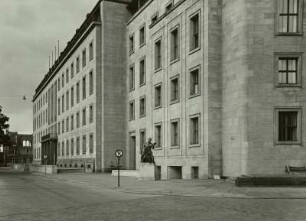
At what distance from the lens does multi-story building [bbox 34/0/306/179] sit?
91.6ft

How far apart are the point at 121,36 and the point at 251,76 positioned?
2589 centimetres

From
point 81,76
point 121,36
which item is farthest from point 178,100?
point 81,76

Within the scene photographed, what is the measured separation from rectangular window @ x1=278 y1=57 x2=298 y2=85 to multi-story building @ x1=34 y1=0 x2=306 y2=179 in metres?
0.06

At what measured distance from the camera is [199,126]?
32094 mm

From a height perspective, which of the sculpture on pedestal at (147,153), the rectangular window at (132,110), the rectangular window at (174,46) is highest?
the rectangular window at (174,46)

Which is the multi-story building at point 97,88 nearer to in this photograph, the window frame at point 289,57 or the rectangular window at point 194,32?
the rectangular window at point 194,32

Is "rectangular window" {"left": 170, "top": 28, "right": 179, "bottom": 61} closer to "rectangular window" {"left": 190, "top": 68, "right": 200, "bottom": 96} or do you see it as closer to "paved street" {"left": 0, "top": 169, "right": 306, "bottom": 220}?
"rectangular window" {"left": 190, "top": 68, "right": 200, "bottom": 96}

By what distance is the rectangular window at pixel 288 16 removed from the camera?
93.0ft

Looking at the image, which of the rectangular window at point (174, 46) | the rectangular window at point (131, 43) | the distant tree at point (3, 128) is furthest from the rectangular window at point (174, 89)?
the distant tree at point (3, 128)

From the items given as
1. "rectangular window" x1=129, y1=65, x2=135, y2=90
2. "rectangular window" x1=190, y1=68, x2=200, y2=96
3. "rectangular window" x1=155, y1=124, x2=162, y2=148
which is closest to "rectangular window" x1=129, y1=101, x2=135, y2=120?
"rectangular window" x1=129, y1=65, x2=135, y2=90

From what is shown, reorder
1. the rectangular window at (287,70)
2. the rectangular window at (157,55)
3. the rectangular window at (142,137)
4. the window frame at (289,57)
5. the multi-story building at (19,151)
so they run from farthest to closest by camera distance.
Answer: the multi-story building at (19,151) → the rectangular window at (142,137) → the rectangular window at (157,55) → the rectangular window at (287,70) → the window frame at (289,57)

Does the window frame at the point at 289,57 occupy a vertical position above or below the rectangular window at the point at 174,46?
below

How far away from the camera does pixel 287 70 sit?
93.1 feet

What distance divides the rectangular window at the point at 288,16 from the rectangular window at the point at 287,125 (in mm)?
4830
